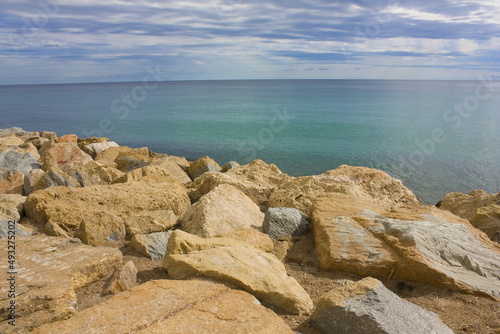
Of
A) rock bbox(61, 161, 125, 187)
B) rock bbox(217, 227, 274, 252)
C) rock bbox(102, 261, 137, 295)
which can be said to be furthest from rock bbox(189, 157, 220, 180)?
rock bbox(102, 261, 137, 295)

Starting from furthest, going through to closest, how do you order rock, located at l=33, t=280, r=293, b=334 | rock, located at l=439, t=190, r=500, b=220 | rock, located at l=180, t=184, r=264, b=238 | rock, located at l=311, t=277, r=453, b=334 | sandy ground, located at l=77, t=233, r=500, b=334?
rock, located at l=439, t=190, r=500, b=220, rock, located at l=180, t=184, r=264, b=238, sandy ground, located at l=77, t=233, r=500, b=334, rock, located at l=311, t=277, r=453, b=334, rock, located at l=33, t=280, r=293, b=334

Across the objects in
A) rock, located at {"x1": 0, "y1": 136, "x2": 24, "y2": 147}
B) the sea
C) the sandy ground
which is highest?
the sandy ground

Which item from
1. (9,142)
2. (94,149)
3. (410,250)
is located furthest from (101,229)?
(9,142)

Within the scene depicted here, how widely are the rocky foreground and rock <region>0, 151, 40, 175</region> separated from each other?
14.1 feet

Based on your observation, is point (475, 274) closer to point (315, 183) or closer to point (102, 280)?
point (315, 183)

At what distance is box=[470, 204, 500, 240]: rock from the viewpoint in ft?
21.4

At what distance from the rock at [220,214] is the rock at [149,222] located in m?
0.24

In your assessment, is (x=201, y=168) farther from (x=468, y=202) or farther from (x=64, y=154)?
(x=468, y=202)

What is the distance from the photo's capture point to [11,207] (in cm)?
622

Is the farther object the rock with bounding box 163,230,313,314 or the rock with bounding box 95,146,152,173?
the rock with bounding box 95,146,152,173

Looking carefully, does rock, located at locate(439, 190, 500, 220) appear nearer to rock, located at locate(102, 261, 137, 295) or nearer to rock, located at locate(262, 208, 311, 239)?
rock, located at locate(262, 208, 311, 239)

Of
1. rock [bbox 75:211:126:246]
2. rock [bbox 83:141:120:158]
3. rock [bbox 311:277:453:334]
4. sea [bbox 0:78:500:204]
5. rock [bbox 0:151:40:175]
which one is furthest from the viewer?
sea [bbox 0:78:500:204]

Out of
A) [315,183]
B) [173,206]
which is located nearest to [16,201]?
[173,206]

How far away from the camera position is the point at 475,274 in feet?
15.1
